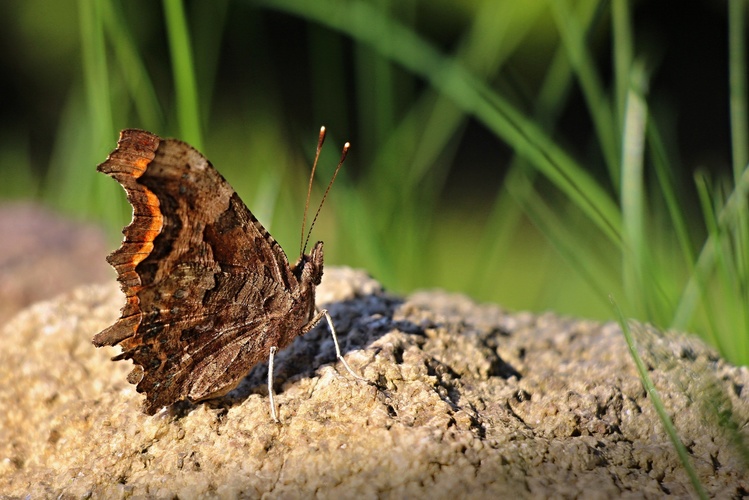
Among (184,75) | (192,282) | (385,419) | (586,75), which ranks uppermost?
(184,75)

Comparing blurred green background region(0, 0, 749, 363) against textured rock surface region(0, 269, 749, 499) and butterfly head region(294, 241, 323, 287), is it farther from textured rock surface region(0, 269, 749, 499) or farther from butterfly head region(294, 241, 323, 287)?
butterfly head region(294, 241, 323, 287)

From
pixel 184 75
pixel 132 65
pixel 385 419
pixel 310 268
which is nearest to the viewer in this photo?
A: pixel 385 419

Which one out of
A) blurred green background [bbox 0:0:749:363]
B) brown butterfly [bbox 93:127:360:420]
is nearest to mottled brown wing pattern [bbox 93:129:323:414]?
brown butterfly [bbox 93:127:360:420]

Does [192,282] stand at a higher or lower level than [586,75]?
lower

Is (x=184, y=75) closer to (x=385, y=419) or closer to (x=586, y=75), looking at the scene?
(x=586, y=75)

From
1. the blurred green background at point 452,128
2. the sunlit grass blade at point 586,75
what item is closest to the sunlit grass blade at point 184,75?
the blurred green background at point 452,128

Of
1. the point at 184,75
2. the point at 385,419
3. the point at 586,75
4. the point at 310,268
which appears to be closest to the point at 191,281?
the point at 310,268
